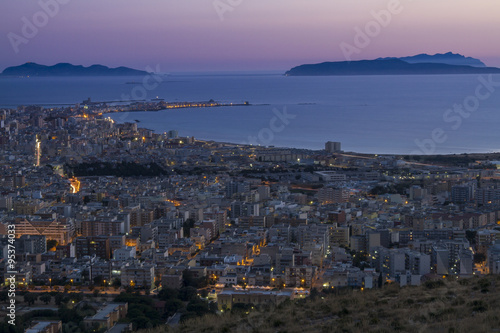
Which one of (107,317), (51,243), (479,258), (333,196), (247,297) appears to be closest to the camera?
(107,317)

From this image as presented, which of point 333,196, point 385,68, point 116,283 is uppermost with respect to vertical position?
point 385,68

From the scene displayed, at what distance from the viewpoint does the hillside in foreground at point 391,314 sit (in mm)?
3195

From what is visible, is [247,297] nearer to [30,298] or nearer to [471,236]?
[30,298]

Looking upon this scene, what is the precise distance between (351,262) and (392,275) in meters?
0.72

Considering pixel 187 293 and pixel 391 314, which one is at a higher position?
pixel 391 314

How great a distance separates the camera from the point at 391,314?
3.53m

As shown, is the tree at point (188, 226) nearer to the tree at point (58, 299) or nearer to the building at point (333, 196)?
the building at point (333, 196)

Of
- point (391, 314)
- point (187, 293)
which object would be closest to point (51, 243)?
point (187, 293)

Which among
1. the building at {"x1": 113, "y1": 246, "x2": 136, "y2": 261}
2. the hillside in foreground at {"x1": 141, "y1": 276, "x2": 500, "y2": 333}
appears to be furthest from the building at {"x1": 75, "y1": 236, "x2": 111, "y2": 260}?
the hillside in foreground at {"x1": 141, "y1": 276, "x2": 500, "y2": 333}

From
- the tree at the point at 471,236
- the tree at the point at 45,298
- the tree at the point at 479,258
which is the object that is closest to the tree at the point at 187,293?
the tree at the point at 45,298

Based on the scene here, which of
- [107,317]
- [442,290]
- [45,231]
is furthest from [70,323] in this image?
[45,231]

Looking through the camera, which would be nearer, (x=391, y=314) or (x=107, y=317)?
(x=391, y=314)

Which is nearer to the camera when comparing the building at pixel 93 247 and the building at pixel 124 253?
the building at pixel 124 253

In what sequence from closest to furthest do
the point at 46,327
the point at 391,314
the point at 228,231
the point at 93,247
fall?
the point at 391,314, the point at 46,327, the point at 93,247, the point at 228,231
